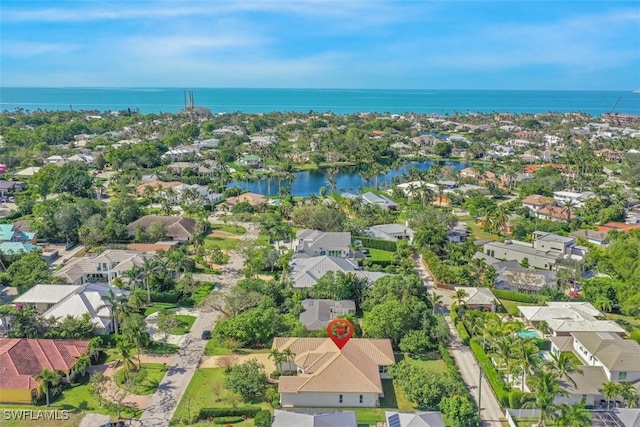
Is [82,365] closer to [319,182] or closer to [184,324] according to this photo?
[184,324]

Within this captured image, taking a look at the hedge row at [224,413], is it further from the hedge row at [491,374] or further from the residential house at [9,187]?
the residential house at [9,187]

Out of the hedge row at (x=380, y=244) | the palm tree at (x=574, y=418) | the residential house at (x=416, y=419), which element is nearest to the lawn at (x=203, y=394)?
the residential house at (x=416, y=419)

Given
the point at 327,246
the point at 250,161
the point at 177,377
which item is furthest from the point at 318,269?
the point at 250,161

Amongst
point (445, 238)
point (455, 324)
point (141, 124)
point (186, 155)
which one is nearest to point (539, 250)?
point (445, 238)

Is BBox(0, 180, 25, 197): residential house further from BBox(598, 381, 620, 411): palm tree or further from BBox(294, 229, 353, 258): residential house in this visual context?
BBox(598, 381, 620, 411): palm tree

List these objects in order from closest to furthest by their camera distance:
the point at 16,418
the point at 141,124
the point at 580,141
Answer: the point at 16,418, the point at 580,141, the point at 141,124

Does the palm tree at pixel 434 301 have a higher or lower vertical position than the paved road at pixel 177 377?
higher

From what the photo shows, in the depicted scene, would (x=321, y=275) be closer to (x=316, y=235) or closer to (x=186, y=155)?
(x=316, y=235)
